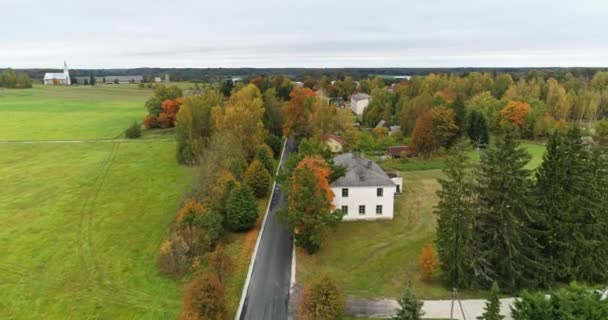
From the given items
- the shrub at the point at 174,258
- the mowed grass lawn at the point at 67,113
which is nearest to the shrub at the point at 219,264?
the shrub at the point at 174,258

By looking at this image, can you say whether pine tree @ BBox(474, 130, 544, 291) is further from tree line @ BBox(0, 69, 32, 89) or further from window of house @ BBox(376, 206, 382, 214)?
tree line @ BBox(0, 69, 32, 89)

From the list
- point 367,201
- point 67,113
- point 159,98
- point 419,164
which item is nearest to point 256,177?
point 367,201

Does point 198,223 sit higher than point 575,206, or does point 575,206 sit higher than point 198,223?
point 575,206

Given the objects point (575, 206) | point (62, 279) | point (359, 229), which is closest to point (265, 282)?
point (359, 229)

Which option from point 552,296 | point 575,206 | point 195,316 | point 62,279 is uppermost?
point 575,206

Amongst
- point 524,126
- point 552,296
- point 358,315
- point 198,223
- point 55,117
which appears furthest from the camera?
point 55,117

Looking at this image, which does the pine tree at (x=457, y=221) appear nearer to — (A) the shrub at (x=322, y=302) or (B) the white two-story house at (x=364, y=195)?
(A) the shrub at (x=322, y=302)

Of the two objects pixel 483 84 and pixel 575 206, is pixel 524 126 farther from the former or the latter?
pixel 575 206

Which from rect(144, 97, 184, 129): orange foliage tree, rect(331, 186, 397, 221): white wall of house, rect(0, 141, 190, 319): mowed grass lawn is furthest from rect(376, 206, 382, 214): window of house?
rect(144, 97, 184, 129): orange foliage tree
